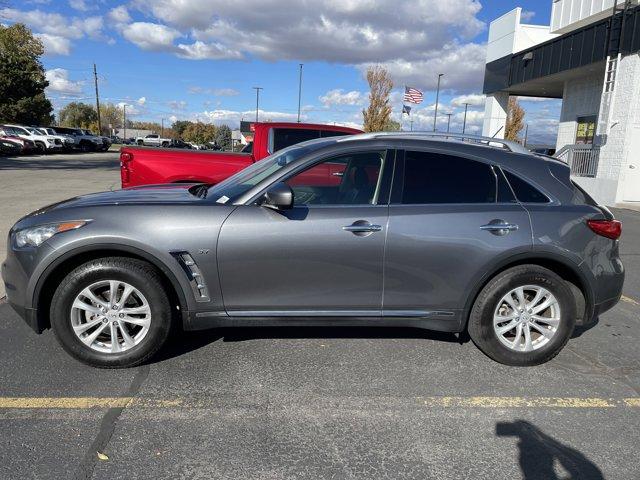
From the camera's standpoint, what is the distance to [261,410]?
321 centimetres

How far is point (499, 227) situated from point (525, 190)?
0.41 meters

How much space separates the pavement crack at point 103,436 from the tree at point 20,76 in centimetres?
5056

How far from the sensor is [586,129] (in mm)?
19906

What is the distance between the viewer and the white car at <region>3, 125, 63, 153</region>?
3438 cm

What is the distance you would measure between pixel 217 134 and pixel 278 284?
9964 centimetres

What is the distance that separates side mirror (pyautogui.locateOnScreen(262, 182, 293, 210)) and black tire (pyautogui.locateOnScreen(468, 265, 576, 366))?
63.3 inches

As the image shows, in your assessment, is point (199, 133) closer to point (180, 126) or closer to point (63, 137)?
point (180, 126)

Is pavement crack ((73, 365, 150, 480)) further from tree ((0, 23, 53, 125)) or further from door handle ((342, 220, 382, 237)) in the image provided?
tree ((0, 23, 53, 125))

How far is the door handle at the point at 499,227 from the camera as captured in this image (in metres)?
3.73

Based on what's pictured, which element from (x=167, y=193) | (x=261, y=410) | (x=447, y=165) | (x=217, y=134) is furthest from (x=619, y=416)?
(x=217, y=134)

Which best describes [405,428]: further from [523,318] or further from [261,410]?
[523,318]

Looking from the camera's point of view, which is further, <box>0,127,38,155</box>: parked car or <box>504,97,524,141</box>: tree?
<box>504,97,524,141</box>: tree

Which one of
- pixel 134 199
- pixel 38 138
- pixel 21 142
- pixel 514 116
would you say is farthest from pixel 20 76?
pixel 134 199

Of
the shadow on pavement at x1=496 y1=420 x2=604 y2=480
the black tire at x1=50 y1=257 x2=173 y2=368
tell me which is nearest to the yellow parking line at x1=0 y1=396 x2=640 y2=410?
the shadow on pavement at x1=496 y1=420 x2=604 y2=480
